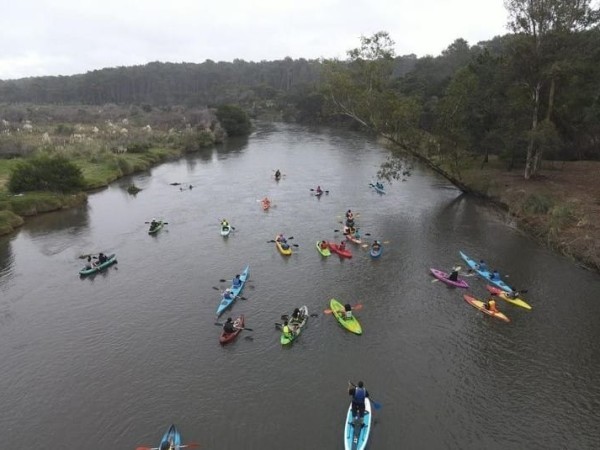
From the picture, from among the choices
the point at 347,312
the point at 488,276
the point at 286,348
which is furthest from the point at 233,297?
the point at 488,276

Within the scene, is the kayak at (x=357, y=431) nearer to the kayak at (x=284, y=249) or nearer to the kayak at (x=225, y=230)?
the kayak at (x=284, y=249)

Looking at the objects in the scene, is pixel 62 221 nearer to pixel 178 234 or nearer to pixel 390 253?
pixel 178 234

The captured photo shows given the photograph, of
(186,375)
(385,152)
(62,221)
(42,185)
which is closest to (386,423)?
(186,375)

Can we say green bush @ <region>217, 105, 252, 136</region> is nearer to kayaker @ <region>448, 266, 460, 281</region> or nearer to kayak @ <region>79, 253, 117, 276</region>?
kayak @ <region>79, 253, 117, 276</region>

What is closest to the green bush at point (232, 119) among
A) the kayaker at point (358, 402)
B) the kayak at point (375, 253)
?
the kayak at point (375, 253)

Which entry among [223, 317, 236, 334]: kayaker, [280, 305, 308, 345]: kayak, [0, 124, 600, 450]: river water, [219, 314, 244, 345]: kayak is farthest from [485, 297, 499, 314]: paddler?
→ [223, 317, 236, 334]: kayaker
